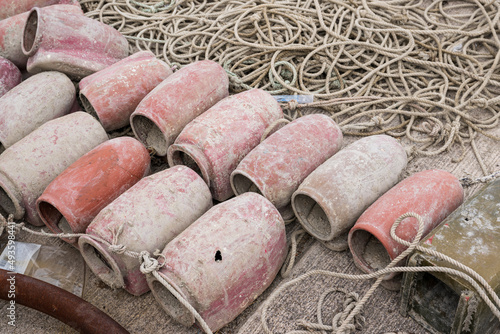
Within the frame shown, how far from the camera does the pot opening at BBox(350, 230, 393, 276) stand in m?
2.37

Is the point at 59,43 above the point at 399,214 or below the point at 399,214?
above

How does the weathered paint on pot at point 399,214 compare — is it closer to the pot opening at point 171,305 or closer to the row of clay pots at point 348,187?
the row of clay pots at point 348,187

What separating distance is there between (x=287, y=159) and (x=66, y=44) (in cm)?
199

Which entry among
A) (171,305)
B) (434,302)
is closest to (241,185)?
(171,305)

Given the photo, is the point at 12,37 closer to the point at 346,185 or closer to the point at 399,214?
the point at 346,185

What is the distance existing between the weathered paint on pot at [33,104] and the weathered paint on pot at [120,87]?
152 mm

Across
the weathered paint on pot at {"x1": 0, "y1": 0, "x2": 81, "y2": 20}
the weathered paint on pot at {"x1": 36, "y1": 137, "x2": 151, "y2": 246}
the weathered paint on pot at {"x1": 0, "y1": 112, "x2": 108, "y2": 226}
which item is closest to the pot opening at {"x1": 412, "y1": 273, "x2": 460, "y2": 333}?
the weathered paint on pot at {"x1": 36, "y1": 137, "x2": 151, "y2": 246}

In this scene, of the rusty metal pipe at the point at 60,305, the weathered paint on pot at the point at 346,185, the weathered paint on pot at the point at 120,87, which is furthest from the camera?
the weathered paint on pot at the point at 120,87

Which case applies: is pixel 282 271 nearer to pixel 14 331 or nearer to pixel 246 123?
pixel 246 123

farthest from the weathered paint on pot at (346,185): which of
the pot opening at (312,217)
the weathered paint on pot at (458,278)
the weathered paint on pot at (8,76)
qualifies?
the weathered paint on pot at (8,76)

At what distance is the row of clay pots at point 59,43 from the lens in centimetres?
333

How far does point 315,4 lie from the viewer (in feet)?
13.3

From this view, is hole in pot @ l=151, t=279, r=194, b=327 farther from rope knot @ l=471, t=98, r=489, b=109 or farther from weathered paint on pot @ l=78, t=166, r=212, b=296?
rope knot @ l=471, t=98, r=489, b=109

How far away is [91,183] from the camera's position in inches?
100
